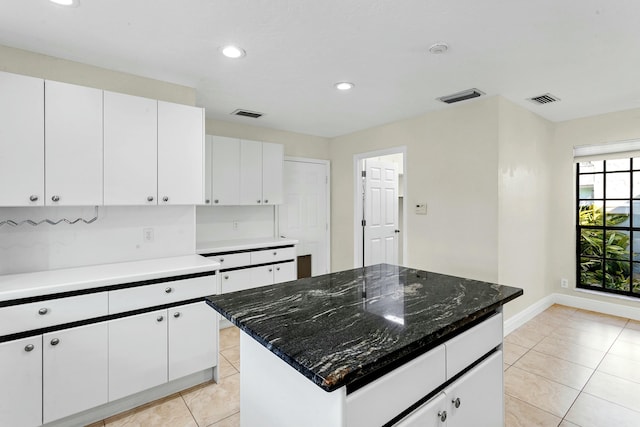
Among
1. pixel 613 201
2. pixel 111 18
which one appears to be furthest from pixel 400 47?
pixel 613 201

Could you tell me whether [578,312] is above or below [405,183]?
below

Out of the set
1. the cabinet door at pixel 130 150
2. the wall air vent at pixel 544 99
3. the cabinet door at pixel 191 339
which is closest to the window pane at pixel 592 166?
the wall air vent at pixel 544 99

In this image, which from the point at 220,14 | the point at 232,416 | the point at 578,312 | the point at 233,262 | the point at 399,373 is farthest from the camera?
the point at 578,312

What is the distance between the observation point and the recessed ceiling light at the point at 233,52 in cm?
214

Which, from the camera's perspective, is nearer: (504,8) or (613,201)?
(504,8)

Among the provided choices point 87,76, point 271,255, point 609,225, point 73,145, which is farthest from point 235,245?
point 609,225

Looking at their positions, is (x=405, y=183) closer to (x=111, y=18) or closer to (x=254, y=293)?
(x=254, y=293)

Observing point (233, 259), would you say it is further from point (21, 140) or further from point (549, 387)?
point (549, 387)

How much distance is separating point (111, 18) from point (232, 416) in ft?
8.51

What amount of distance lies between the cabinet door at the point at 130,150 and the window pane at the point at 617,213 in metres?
5.27

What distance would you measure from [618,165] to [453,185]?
Answer: 2.37 m

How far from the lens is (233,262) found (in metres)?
3.47

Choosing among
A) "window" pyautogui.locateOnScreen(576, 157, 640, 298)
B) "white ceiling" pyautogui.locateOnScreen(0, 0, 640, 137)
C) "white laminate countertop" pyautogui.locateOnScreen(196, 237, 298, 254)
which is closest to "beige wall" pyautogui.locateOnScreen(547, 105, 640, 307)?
"window" pyautogui.locateOnScreen(576, 157, 640, 298)

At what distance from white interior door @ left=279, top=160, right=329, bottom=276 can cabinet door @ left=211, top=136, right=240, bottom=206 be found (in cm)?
92
